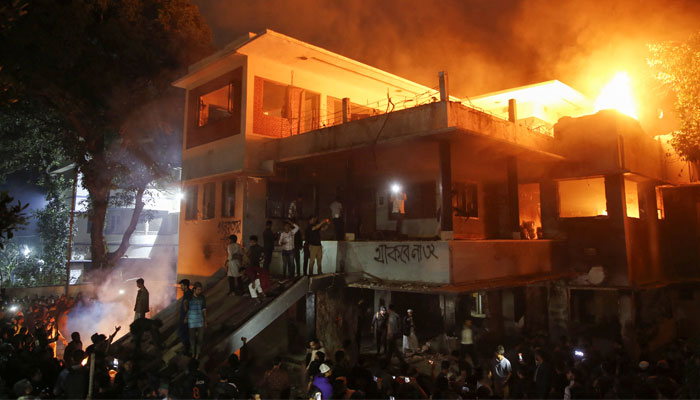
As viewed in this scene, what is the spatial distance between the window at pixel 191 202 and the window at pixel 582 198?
1468 cm

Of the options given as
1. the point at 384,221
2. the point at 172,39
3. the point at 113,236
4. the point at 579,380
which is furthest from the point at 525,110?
the point at 113,236

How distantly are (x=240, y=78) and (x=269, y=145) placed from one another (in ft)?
8.82

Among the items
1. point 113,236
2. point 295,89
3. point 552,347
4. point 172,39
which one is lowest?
point 552,347

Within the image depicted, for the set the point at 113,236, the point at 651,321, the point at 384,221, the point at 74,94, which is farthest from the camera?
the point at 113,236

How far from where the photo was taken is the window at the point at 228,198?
1641 centimetres

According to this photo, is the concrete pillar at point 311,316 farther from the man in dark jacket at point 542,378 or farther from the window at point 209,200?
the window at point 209,200

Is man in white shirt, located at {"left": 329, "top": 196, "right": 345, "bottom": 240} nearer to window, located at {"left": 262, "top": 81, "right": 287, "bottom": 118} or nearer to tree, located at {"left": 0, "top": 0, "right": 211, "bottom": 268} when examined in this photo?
window, located at {"left": 262, "top": 81, "right": 287, "bottom": 118}

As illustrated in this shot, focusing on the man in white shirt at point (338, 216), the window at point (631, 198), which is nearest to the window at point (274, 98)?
the man in white shirt at point (338, 216)

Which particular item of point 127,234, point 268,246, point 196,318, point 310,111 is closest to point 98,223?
point 127,234

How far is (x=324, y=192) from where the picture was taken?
17.7 meters

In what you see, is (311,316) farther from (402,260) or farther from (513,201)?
(513,201)

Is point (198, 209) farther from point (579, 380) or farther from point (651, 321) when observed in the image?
point (651, 321)

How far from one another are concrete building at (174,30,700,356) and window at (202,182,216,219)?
0.08 meters

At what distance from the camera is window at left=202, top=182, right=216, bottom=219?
57.3ft
